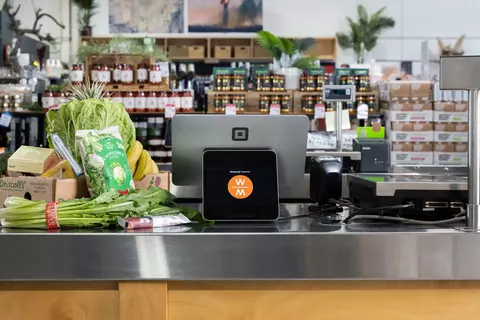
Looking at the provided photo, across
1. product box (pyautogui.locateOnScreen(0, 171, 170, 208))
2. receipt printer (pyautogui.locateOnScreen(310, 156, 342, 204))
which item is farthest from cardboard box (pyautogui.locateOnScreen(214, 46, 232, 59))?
product box (pyautogui.locateOnScreen(0, 171, 170, 208))

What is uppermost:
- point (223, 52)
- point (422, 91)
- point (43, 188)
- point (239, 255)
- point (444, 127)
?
point (223, 52)

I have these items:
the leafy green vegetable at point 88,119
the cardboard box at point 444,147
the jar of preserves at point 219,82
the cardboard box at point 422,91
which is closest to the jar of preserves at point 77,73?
the jar of preserves at point 219,82

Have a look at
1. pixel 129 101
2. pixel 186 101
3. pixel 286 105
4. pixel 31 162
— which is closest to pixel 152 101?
pixel 129 101

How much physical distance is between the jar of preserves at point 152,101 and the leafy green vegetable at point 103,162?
5.38m

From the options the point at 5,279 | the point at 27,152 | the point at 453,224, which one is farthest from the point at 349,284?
the point at 27,152

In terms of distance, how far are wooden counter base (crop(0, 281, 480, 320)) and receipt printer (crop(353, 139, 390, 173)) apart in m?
1.92

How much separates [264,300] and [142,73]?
594 cm

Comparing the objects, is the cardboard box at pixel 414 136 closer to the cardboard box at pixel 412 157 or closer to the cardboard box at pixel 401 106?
the cardboard box at pixel 412 157

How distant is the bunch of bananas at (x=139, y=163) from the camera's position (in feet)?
7.10

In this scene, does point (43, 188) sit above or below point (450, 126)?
below

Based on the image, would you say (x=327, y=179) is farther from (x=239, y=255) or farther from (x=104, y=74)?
(x=104, y=74)

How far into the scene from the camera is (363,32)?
12.6 metres

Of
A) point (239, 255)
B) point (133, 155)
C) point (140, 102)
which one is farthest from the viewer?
point (140, 102)

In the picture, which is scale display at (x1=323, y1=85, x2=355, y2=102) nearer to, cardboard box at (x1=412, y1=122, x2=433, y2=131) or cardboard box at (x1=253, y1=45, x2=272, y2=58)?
cardboard box at (x1=412, y1=122, x2=433, y2=131)
